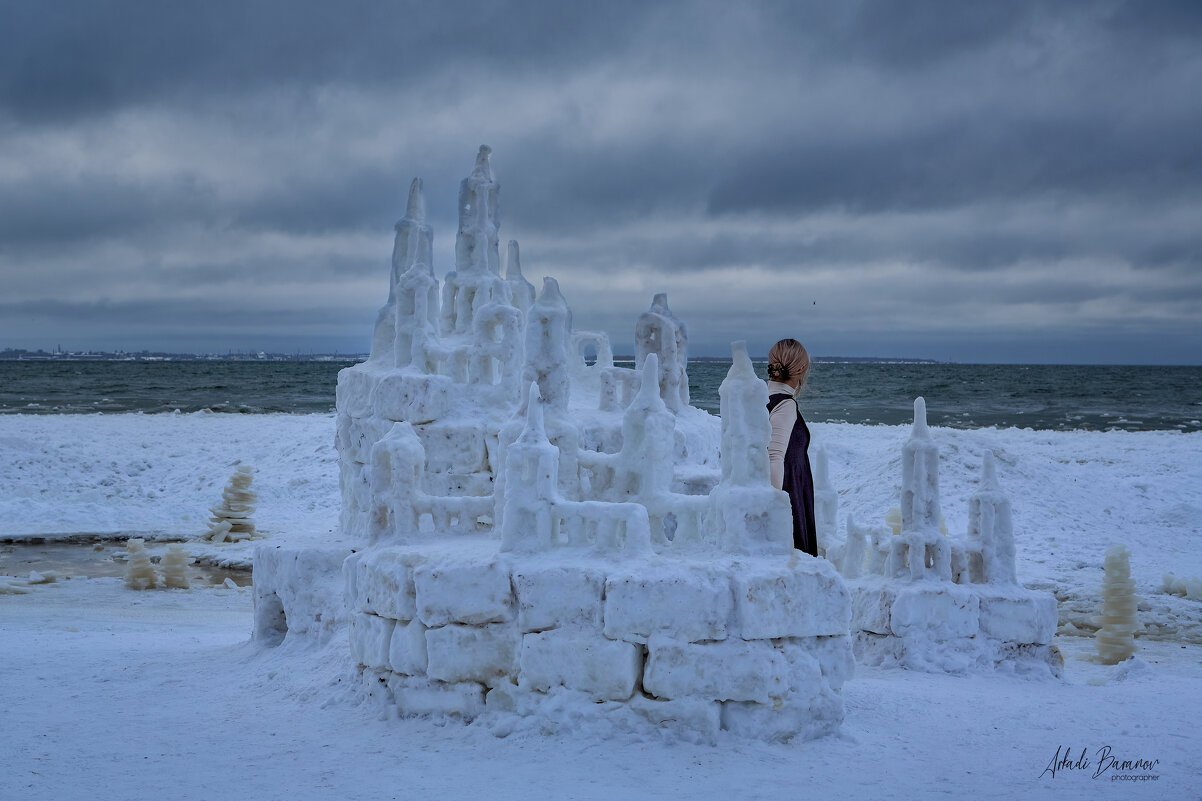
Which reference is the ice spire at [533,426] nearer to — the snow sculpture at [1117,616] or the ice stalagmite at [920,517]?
the ice stalagmite at [920,517]

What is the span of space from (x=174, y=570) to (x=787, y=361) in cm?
1226

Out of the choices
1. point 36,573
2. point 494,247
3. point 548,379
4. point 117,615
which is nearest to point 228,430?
point 36,573

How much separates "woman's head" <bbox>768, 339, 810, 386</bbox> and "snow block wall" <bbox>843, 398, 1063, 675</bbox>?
85.5 inches

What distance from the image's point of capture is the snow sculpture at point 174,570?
1590cm

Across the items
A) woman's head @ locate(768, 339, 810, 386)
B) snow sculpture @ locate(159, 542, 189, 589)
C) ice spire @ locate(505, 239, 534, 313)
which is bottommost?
snow sculpture @ locate(159, 542, 189, 589)

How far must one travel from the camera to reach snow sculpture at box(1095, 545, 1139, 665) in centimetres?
1090

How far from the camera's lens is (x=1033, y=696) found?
8500mm

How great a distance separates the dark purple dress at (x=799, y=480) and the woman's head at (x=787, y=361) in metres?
0.15

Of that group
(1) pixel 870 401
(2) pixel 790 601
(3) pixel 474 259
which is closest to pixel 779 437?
(2) pixel 790 601

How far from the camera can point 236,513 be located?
20.4m

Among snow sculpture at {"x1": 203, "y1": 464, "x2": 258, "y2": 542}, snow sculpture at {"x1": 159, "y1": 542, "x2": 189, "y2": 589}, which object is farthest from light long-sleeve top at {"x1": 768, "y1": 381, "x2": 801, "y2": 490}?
snow sculpture at {"x1": 203, "y1": 464, "x2": 258, "y2": 542}

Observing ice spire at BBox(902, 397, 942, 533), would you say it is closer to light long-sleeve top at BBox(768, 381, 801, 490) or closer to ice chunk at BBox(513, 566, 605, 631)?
light long-sleeve top at BBox(768, 381, 801, 490)

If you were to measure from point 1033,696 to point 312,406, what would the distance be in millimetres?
51567

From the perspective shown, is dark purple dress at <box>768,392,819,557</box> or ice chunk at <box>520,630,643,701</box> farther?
dark purple dress at <box>768,392,819,557</box>
